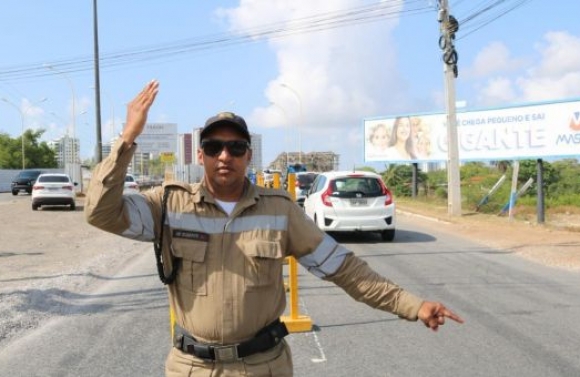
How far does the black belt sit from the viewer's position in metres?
2.46

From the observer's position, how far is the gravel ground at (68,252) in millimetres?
7727

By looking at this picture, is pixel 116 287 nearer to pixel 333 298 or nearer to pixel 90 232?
pixel 333 298

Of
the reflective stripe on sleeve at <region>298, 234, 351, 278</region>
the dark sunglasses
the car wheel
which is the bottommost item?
the car wheel

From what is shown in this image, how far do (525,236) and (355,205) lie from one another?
459cm

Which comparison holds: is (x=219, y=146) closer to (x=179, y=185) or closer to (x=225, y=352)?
(x=179, y=185)

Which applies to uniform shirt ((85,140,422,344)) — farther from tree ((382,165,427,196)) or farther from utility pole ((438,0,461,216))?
tree ((382,165,427,196))

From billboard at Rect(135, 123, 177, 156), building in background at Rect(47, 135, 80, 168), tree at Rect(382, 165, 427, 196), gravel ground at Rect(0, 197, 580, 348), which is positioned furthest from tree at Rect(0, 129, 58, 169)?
gravel ground at Rect(0, 197, 580, 348)

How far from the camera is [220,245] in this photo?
2.48 m

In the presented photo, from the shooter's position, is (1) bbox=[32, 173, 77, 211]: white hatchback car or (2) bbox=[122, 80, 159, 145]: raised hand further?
(1) bbox=[32, 173, 77, 211]: white hatchback car

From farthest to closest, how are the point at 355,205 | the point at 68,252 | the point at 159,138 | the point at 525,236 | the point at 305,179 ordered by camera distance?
the point at 159,138 < the point at 305,179 < the point at 525,236 < the point at 355,205 < the point at 68,252

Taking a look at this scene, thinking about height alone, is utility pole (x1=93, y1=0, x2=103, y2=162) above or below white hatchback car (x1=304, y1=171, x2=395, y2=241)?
above

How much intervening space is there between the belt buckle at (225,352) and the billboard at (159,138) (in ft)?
190

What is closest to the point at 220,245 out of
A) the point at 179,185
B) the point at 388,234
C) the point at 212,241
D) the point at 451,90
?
the point at 212,241

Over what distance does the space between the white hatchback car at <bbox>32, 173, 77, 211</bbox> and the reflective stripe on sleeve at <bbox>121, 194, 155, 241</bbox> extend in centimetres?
2545
